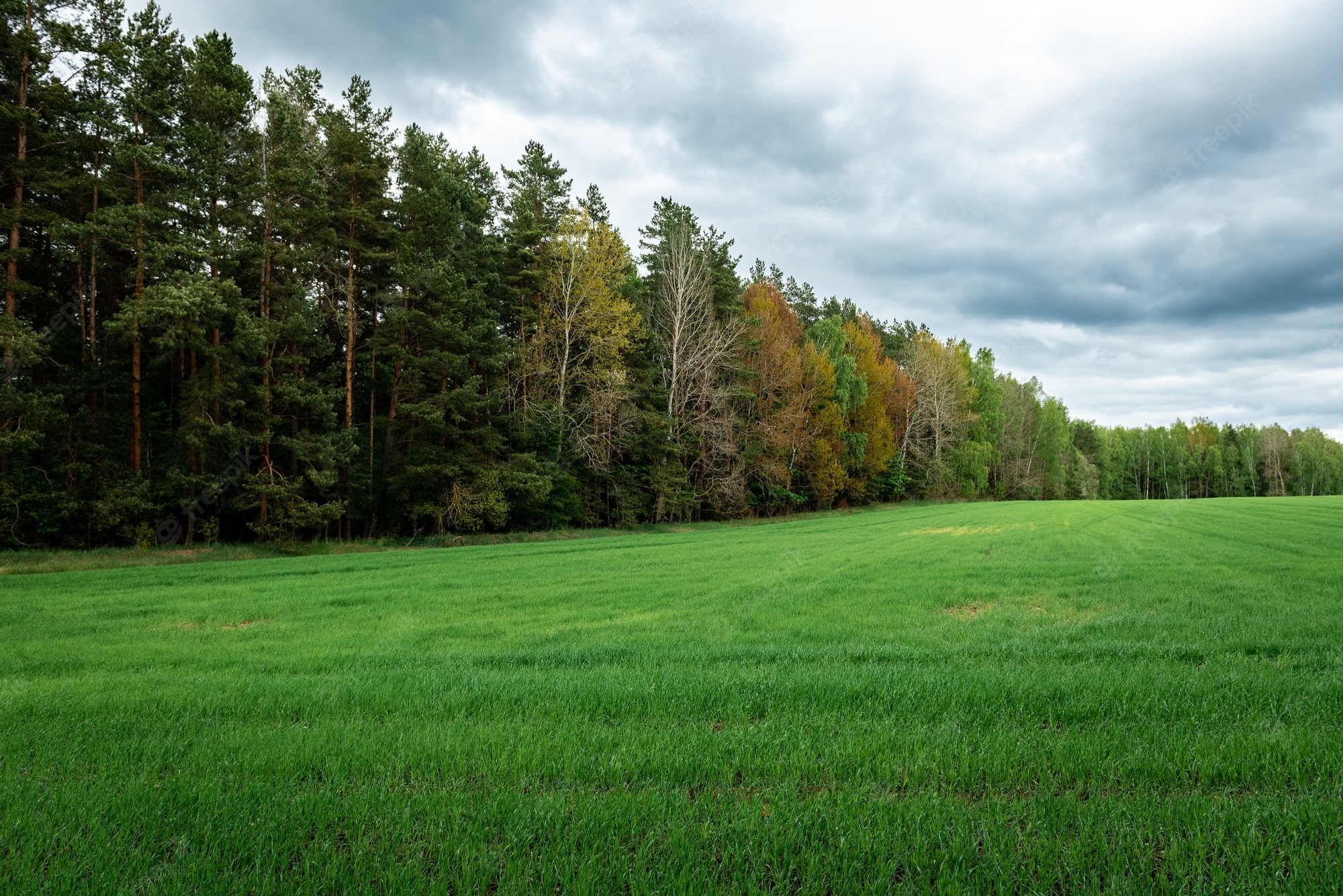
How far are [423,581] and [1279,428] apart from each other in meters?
146

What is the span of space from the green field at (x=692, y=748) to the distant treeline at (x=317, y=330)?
583 inches

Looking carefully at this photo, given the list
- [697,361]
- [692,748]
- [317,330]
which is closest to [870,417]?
[697,361]

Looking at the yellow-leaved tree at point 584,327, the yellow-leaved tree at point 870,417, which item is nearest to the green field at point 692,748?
the yellow-leaved tree at point 584,327

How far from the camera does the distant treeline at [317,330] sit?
19.9 meters

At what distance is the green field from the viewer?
2439 millimetres

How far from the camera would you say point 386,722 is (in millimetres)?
4223

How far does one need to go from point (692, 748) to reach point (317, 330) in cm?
2741

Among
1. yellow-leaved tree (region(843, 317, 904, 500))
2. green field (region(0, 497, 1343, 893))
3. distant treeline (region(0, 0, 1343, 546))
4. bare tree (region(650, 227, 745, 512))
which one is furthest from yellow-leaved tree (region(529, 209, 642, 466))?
yellow-leaved tree (region(843, 317, 904, 500))

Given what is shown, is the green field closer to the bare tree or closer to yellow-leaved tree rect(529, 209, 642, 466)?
yellow-leaved tree rect(529, 209, 642, 466)

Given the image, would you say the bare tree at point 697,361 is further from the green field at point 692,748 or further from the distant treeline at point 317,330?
the green field at point 692,748

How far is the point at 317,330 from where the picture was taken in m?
25.1

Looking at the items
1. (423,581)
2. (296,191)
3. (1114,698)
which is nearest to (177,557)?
(423,581)

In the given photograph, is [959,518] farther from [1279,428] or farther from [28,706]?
[1279,428]

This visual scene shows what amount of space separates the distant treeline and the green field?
14.8 meters
